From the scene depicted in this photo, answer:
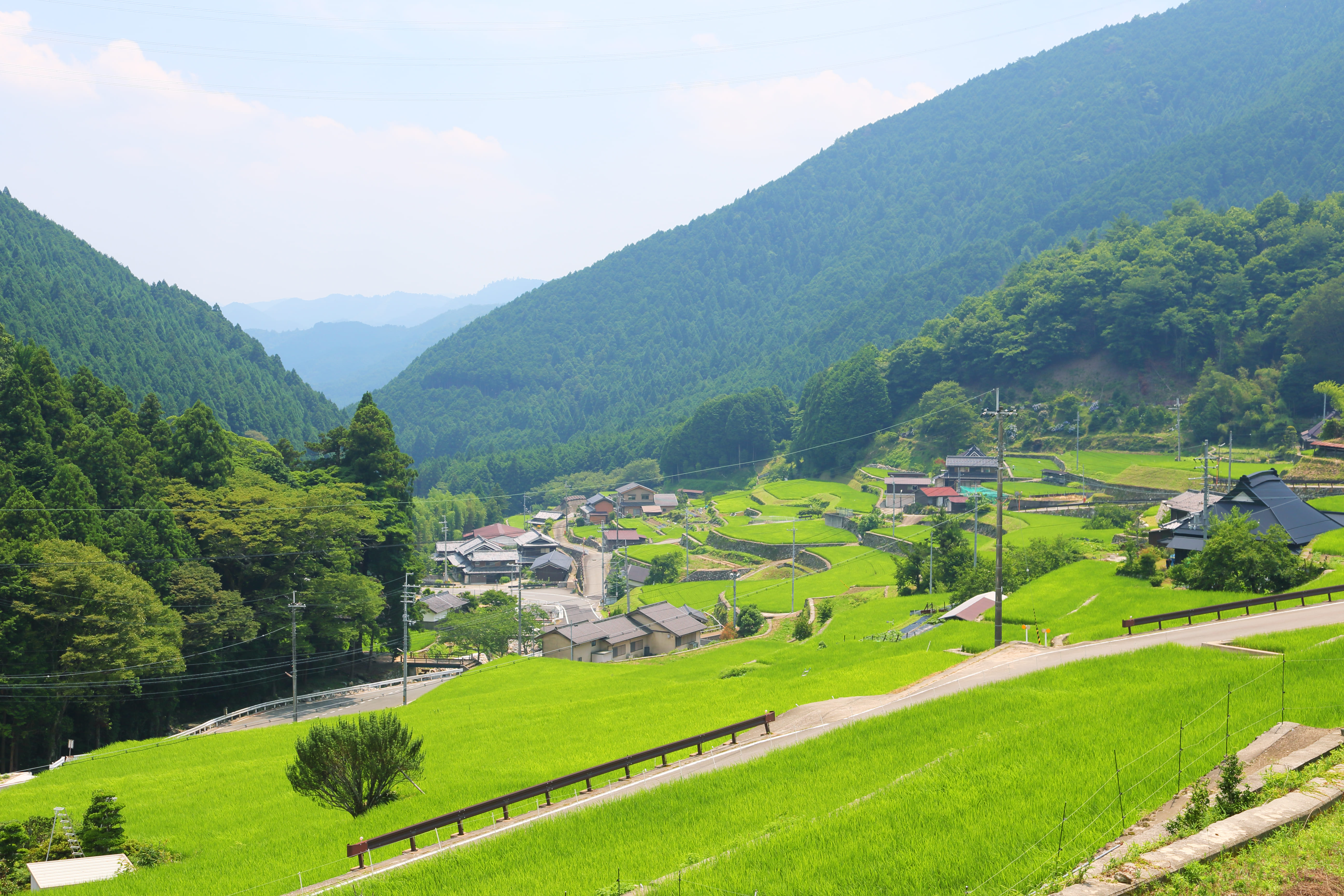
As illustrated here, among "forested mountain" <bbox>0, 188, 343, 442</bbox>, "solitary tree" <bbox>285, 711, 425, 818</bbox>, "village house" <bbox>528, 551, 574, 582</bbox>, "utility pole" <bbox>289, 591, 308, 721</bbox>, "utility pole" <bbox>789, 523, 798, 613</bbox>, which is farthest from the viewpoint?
"forested mountain" <bbox>0, 188, 343, 442</bbox>

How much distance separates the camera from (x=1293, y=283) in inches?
2857

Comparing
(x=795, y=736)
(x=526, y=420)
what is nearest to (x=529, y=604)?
(x=795, y=736)

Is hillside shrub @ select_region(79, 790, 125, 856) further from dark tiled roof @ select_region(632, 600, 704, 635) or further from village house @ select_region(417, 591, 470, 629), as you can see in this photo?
village house @ select_region(417, 591, 470, 629)

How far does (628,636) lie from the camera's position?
43.9 meters

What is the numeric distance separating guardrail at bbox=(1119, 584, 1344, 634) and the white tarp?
27.6ft

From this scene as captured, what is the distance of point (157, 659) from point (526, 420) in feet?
462

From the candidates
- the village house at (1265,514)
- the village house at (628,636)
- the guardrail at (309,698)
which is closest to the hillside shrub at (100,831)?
the guardrail at (309,698)

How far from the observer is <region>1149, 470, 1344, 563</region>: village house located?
2980cm

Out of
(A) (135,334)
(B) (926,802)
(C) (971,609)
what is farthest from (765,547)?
(A) (135,334)

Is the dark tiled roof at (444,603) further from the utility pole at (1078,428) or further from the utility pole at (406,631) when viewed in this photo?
the utility pole at (1078,428)

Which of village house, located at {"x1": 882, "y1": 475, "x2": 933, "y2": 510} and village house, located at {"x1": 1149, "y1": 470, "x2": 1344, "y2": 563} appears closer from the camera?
village house, located at {"x1": 1149, "y1": 470, "x2": 1344, "y2": 563}

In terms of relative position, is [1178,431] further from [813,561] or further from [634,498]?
[634,498]

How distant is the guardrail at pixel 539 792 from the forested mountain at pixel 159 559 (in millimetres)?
22871

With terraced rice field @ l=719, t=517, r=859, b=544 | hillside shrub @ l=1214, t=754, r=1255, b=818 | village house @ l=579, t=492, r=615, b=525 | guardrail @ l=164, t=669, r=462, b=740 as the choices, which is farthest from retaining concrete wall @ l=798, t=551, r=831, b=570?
hillside shrub @ l=1214, t=754, r=1255, b=818
